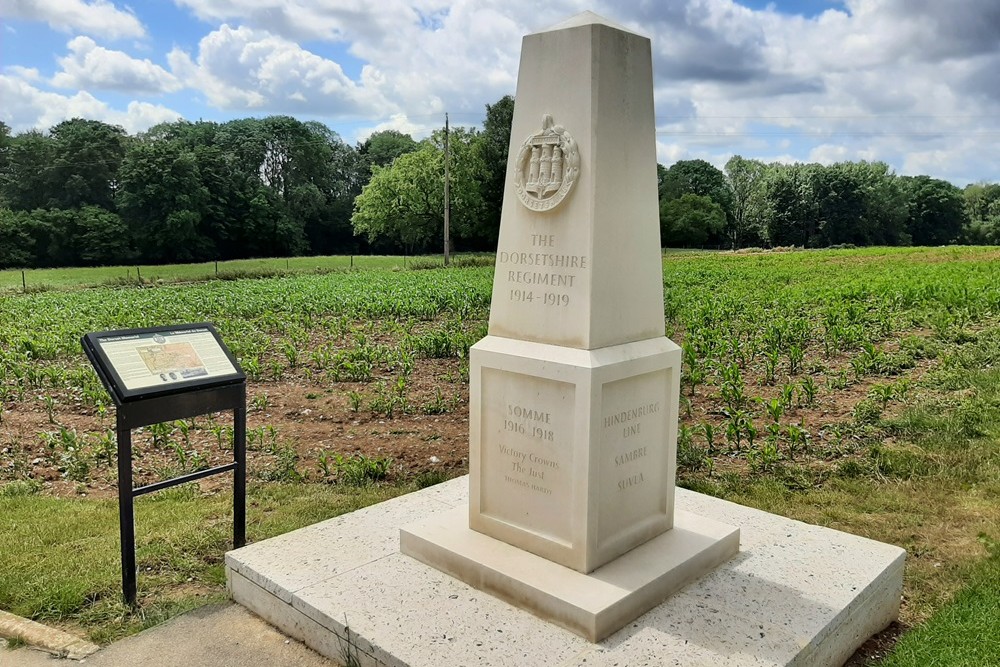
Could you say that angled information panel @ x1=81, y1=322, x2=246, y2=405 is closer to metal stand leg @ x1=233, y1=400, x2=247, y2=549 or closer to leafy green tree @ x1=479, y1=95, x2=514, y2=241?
metal stand leg @ x1=233, y1=400, x2=247, y2=549

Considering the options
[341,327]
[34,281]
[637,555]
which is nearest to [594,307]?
[637,555]

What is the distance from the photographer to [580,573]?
3.80 m

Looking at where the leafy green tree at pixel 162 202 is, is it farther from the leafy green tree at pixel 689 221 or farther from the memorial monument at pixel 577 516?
the leafy green tree at pixel 689 221

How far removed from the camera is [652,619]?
3.62 meters

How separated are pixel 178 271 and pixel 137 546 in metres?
24.2

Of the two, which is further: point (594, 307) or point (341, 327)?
point (341, 327)

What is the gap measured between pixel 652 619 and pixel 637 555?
0.46m

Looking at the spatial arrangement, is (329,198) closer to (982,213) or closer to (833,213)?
(833,213)

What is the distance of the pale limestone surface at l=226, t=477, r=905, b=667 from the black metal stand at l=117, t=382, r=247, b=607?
524mm

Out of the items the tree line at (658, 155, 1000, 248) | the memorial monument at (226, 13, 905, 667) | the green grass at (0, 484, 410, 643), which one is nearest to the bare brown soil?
the green grass at (0, 484, 410, 643)

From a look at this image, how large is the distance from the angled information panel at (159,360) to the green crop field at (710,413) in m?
1.28

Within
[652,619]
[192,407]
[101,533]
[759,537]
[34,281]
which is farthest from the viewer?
[34,281]

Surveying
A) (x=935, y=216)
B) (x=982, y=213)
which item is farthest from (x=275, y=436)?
(x=982, y=213)

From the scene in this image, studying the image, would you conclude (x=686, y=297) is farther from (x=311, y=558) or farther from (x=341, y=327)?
(x=311, y=558)
